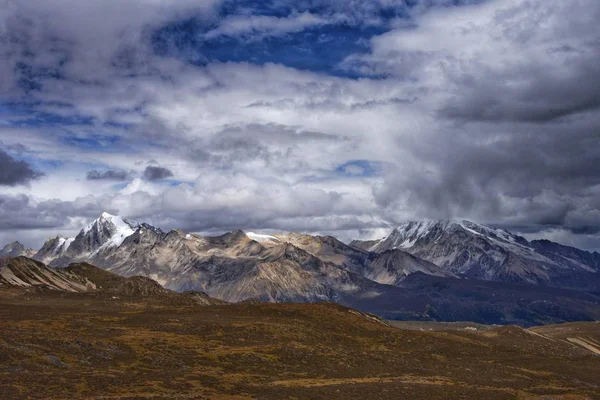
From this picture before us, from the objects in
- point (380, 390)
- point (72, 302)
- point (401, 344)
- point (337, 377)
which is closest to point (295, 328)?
point (401, 344)

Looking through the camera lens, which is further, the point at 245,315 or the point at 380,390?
the point at 245,315

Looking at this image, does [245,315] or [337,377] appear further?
[245,315]

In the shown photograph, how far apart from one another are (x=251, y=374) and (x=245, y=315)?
47730 millimetres

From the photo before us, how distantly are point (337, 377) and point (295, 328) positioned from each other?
28.2m

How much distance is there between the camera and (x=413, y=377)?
8231 cm

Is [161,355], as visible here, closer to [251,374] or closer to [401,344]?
[251,374]

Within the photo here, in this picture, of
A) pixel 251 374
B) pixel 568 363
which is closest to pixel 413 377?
pixel 251 374

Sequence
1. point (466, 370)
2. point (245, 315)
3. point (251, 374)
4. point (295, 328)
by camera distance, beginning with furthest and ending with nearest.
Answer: point (245, 315)
point (295, 328)
point (466, 370)
point (251, 374)

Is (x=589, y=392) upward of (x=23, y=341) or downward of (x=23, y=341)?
downward

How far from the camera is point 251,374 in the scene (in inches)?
3044

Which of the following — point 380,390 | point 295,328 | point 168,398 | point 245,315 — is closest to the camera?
point 168,398

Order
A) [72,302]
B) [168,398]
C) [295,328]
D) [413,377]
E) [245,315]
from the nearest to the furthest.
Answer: [168,398], [413,377], [295,328], [245,315], [72,302]

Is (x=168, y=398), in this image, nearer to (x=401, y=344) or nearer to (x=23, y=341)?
(x=23, y=341)

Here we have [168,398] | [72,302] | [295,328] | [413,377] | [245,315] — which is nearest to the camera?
[168,398]
